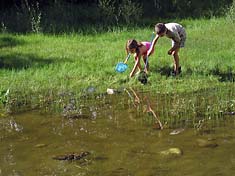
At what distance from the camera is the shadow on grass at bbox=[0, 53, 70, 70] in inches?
397

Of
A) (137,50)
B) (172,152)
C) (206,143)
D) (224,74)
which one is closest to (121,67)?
(137,50)

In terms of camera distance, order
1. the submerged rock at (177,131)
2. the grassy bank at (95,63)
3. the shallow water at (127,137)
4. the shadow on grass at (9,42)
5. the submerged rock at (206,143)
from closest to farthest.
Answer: the shallow water at (127,137) < the submerged rock at (206,143) < the submerged rock at (177,131) < the grassy bank at (95,63) < the shadow on grass at (9,42)

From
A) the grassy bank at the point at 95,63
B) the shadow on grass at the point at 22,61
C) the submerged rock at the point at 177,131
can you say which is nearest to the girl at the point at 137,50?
the grassy bank at the point at 95,63

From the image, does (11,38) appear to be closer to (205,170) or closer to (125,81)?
(125,81)

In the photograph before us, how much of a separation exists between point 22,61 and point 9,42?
1.99 metres

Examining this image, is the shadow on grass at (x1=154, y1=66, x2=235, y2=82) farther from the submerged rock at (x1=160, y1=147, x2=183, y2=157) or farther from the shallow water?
the submerged rock at (x1=160, y1=147, x2=183, y2=157)

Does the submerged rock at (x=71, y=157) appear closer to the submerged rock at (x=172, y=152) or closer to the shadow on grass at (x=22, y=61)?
the submerged rock at (x=172, y=152)

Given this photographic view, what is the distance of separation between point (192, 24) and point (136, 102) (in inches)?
257

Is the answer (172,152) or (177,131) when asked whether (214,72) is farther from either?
(172,152)

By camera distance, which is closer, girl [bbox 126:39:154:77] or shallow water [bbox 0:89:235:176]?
shallow water [bbox 0:89:235:176]

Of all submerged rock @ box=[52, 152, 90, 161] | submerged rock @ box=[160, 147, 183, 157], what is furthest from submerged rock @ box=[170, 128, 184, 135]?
submerged rock @ box=[52, 152, 90, 161]

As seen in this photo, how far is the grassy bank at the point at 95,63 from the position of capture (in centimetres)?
859

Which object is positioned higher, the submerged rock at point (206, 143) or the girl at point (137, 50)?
the girl at point (137, 50)

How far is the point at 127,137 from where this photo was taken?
610 cm
